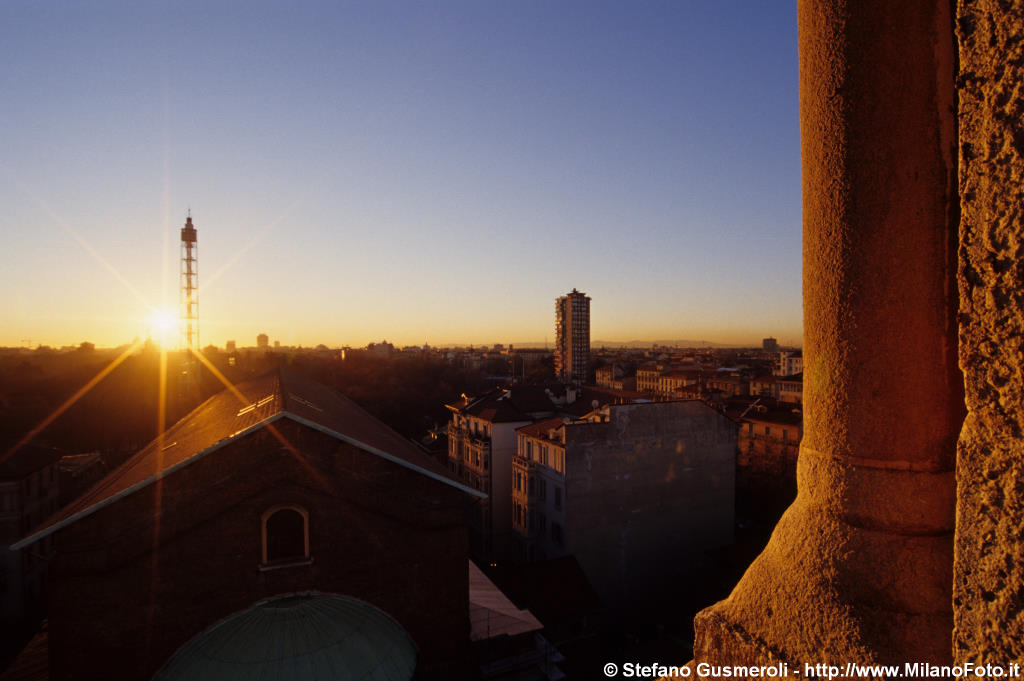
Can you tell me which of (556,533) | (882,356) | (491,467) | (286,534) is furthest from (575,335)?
(882,356)

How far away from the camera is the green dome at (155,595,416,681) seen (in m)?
8.43

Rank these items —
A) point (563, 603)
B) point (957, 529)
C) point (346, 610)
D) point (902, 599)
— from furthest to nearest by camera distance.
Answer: point (563, 603), point (346, 610), point (902, 599), point (957, 529)

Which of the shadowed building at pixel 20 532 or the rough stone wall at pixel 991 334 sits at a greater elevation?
the rough stone wall at pixel 991 334

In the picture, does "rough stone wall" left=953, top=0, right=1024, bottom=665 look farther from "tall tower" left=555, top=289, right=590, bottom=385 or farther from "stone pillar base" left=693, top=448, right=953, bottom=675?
"tall tower" left=555, top=289, right=590, bottom=385

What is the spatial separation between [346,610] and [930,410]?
33.1ft

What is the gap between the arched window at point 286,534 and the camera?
9.59m

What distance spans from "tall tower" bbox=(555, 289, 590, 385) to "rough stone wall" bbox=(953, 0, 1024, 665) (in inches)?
3803

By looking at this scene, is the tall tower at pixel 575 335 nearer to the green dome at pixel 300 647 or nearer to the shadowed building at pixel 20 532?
the shadowed building at pixel 20 532

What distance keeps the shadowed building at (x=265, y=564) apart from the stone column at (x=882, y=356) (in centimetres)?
897

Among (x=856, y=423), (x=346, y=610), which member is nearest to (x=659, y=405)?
(x=346, y=610)

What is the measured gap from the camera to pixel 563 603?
18.3m

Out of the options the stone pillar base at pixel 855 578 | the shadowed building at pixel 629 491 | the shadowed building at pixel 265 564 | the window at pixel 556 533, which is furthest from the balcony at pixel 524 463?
the stone pillar base at pixel 855 578

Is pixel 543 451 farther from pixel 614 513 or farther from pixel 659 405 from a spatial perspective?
pixel 659 405

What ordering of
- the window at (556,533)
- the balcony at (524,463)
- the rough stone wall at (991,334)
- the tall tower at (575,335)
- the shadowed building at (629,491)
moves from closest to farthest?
the rough stone wall at (991,334) < the shadowed building at (629,491) < the window at (556,533) < the balcony at (524,463) < the tall tower at (575,335)
